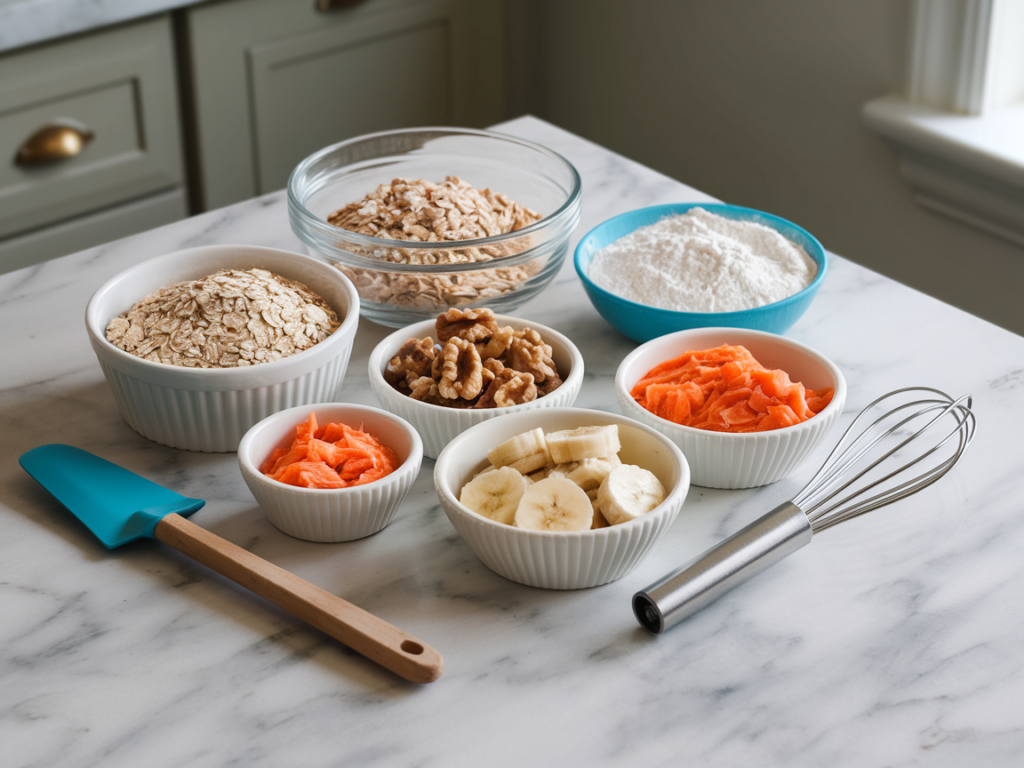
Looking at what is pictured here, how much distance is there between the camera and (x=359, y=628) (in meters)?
0.72

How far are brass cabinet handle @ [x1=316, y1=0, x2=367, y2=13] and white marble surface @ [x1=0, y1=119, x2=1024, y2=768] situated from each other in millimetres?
1347

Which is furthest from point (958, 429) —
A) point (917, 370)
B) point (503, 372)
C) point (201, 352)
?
point (201, 352)

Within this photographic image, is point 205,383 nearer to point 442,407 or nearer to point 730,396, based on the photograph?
point 442,407

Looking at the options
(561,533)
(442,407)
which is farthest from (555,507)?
(442,407)

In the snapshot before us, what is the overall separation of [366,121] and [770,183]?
0.87 m

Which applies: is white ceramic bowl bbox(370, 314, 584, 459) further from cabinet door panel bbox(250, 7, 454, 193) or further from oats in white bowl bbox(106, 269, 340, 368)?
cabinet door panel bbox(250, 7, 454, 193)

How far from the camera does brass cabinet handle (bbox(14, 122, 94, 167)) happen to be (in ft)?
6.07

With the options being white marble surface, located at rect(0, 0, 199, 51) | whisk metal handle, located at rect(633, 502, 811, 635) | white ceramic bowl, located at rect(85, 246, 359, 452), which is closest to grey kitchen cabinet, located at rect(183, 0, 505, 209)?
white marble surface, located at rect(0, 0, 199, 51)

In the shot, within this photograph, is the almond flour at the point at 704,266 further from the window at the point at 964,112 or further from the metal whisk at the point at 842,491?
the window at the point at 964,112

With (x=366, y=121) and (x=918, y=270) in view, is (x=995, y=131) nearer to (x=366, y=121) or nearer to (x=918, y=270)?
(x=918, y=270)

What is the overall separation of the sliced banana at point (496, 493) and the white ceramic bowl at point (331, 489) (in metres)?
0.06

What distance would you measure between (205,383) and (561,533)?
1.14 ft

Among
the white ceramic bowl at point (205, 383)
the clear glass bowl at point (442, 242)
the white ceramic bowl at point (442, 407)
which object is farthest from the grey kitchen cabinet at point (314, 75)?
the white ceramic bowl at point (442, 407)

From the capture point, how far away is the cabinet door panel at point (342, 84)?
211cm
